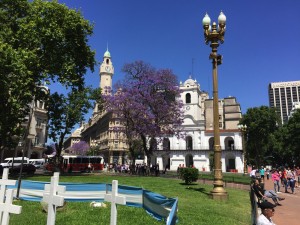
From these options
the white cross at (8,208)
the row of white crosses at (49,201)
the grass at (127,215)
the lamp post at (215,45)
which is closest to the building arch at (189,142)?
the lamp post at (215,45)

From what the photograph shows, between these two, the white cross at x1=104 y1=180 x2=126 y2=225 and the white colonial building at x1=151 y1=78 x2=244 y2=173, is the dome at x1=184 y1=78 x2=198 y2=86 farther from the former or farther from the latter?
the white cross at x1=104 y1=180 x2=126 y2=225

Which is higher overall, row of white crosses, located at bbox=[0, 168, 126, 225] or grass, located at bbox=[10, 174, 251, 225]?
row of white crosses, located at bbox=[0, 168, 126, 225]

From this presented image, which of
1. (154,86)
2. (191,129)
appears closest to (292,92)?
(191,129)

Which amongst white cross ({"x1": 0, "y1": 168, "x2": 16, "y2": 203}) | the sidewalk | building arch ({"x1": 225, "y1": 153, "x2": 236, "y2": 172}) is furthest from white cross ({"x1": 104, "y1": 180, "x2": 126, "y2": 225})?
building arch ({"x1": 225, "y1": 153, "x2": 236, "y2": 172})

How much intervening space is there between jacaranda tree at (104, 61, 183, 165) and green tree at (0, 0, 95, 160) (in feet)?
24.0

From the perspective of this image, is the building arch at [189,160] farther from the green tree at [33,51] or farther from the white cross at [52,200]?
the white cross at [52,200]

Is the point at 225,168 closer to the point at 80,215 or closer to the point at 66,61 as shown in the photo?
the point at 66,61

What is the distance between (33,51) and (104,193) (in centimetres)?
1683

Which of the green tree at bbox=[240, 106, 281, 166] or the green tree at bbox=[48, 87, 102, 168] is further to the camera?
the green tree at bbox=[240, 106, 281, 166]

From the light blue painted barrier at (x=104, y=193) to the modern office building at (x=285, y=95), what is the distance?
560ft

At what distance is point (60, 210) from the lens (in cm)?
930

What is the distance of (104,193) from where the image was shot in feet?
28.3

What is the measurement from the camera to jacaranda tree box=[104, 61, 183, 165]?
1305 inches

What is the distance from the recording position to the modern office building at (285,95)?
16604 centimetres
